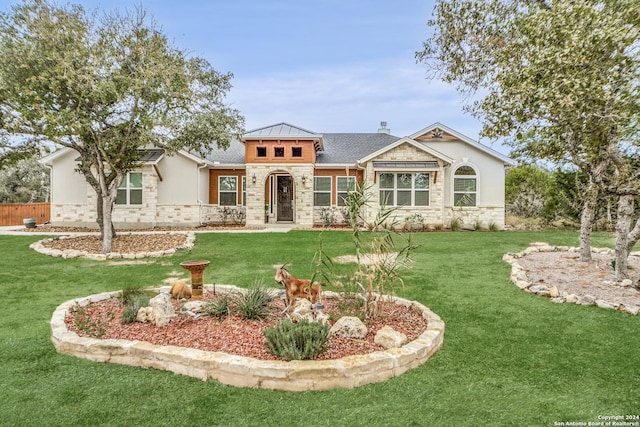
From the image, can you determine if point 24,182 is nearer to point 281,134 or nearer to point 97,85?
point 281,134

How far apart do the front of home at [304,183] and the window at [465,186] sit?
45mm

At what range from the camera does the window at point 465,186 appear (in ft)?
58.1

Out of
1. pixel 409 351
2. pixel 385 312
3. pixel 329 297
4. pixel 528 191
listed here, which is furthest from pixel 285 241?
pixel 528 191

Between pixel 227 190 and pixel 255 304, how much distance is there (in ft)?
50.3

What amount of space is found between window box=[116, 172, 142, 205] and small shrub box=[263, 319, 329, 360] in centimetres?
1587

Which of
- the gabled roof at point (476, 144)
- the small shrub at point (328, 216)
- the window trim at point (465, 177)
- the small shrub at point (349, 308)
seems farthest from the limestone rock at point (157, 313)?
the gabled roof at point (476, 144)

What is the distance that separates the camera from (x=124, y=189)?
56.2 feet

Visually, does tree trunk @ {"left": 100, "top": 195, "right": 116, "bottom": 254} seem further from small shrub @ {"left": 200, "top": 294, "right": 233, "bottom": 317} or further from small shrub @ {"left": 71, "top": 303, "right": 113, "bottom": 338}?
small shrub @ {"left": 200, "top": 294, "right": 233, "bottom": 317}

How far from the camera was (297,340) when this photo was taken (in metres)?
3.42

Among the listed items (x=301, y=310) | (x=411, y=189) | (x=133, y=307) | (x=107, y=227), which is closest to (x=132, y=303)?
(x=133, y=307)

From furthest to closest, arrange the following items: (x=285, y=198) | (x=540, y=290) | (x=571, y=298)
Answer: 1. (x=285, y=198)
2. (x=540, y=290)
3. (x=571, y=298)

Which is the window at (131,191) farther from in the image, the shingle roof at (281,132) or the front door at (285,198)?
the front door at (285,198)

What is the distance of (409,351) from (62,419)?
9.20 ft

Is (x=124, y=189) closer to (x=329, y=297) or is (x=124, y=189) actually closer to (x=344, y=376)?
(x=329, y=297)
